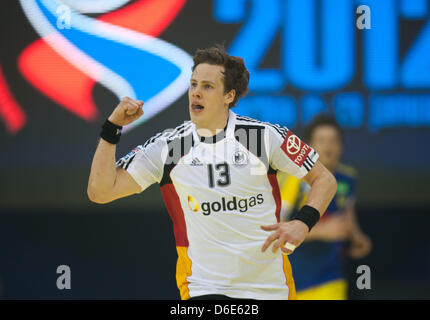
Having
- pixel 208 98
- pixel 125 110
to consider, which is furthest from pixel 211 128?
pixel 125 110

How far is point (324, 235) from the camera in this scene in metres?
5.04

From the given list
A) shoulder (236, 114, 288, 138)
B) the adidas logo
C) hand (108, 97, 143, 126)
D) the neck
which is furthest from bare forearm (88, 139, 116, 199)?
shoulder (236, 114, 288, 138)

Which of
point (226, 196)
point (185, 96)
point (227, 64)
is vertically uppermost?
point (185, 96)

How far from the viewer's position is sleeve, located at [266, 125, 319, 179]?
3652mm

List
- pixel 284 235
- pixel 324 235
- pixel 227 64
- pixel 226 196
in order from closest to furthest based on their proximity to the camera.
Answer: pixel 284 235 < pixel 226 196 < pixel 227 64 < pixel 324 235

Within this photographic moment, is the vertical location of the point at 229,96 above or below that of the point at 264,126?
above

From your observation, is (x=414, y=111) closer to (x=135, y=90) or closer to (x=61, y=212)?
(x=135, y=90)

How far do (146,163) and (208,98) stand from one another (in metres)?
0.54

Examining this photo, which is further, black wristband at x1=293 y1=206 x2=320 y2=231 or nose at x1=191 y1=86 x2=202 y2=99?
nose at x1=191 y1=86 x2=202 y2=99

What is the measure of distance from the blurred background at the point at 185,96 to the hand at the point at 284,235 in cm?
279

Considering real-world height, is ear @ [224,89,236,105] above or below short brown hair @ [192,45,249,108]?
below

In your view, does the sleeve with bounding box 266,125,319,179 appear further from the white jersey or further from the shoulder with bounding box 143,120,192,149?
the shoulder with bounding box 143,120,192,149

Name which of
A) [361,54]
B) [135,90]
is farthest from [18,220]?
[361,54]

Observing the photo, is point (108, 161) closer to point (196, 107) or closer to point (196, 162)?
point (196, 162)
